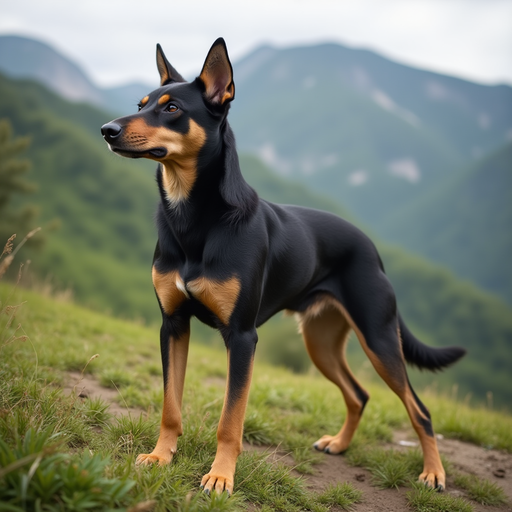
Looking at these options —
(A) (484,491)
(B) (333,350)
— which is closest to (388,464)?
(A) (484,491)

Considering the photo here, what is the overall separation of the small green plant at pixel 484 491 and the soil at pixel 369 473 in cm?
6

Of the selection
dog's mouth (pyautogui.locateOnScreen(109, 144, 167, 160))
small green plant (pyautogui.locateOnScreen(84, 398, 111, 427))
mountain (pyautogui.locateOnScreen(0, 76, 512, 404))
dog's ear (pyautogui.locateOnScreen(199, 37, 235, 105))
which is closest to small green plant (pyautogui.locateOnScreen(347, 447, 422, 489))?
small green plant (pyautogui.locateOnScreen(84, 398, 111, 427))

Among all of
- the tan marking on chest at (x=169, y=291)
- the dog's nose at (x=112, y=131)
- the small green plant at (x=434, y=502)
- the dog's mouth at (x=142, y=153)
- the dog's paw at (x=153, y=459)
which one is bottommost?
the small green plant at (x=434, y=502)

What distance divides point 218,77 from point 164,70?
712mm

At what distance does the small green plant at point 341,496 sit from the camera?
3.57 m

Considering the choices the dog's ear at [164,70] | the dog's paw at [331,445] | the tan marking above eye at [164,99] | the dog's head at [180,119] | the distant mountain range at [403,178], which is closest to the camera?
the dog's head at [180,119]

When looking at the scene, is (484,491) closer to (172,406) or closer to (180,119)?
(172,406)

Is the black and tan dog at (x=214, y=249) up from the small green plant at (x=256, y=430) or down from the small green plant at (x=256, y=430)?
up

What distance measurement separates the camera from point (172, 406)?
3.49 meters

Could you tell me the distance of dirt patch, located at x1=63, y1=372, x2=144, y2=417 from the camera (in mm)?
4356

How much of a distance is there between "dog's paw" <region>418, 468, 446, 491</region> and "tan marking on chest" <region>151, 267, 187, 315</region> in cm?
257

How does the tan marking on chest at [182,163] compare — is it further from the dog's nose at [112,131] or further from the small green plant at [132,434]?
the small green plant at [132,434]

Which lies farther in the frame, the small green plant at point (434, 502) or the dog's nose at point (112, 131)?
the small green plant at point (434, 502)

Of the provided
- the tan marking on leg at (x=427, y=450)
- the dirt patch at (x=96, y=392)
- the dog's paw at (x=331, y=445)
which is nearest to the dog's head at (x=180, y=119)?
the dirt patch at (x=96, y=392)
